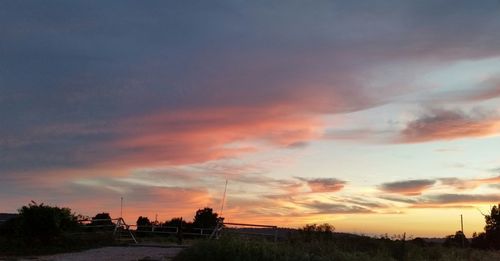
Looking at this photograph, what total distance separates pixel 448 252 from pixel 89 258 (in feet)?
58.4

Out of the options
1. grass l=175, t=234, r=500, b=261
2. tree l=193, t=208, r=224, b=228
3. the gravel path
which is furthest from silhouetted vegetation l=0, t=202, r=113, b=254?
tree l=193, t=208, r=224, b=228

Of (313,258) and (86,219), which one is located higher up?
(86,219)

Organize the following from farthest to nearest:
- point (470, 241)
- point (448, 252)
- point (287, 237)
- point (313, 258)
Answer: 1. point (470, 241)
2. point (287, 237)
3. point (448, 252)
4. point (313, 258)

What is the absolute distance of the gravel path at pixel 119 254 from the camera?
95.5 feet

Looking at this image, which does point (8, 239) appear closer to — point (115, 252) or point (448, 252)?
point (115, 252)

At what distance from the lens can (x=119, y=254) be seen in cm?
3133

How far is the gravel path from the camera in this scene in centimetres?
2909

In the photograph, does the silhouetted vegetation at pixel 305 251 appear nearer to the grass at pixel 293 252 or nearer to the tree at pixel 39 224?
the grass at pixel 293 252

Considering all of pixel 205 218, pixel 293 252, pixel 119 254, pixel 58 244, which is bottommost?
pixel 119 254

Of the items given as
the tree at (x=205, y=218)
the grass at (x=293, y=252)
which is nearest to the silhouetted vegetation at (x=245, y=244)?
the grass at (x=293, y=252)

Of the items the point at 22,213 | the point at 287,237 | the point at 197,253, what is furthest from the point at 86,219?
the point at 197,253

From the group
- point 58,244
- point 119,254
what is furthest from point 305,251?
point 58,244

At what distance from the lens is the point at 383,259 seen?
83.2 ft

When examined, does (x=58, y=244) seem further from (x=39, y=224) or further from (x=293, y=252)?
(x=293, y=252)
